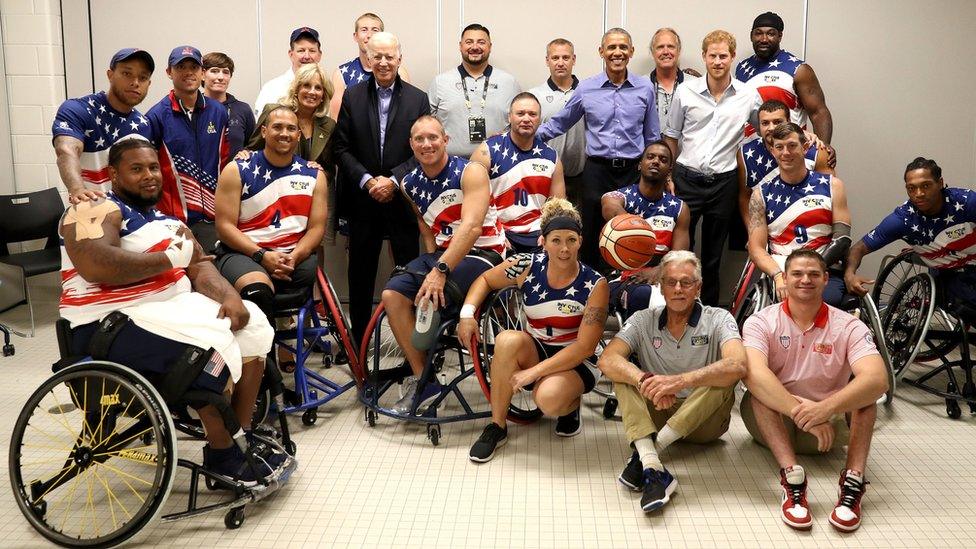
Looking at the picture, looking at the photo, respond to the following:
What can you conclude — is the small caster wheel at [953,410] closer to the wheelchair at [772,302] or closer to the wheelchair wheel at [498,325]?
the wheelchair at [772,302]

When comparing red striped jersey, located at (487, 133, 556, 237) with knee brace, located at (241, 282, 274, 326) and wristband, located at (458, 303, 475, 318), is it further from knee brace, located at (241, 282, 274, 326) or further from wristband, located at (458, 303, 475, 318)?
knee brace, located at (241, 282, 274, 326)

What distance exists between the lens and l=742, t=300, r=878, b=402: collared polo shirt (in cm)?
317

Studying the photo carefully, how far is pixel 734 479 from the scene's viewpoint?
327 centimetres

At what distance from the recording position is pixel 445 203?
13.2 feet

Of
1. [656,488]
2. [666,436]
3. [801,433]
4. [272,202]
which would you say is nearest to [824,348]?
[801,433]

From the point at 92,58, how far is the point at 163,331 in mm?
3972

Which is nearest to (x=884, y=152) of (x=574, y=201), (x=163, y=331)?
(x=574, y=201)

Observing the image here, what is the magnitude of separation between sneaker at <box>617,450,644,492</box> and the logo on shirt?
2.43 ft

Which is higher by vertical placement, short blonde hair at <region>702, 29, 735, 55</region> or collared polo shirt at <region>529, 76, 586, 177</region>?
short blonde hair at <region>702, 29, 735, 55</region>

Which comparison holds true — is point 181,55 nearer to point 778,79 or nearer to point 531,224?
point 531,224

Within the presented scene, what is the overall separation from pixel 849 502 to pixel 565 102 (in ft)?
9.70

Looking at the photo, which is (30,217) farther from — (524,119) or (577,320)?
(577,320)

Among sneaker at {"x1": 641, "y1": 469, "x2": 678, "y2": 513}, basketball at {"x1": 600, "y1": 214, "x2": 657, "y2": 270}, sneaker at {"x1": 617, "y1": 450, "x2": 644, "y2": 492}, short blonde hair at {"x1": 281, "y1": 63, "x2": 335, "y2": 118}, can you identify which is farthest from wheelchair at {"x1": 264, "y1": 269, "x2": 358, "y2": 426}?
sneaker at {"x1": 641, "y1": 469, "x2": 678, "y2": 513}

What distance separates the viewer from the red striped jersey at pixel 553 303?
3.50 meters
